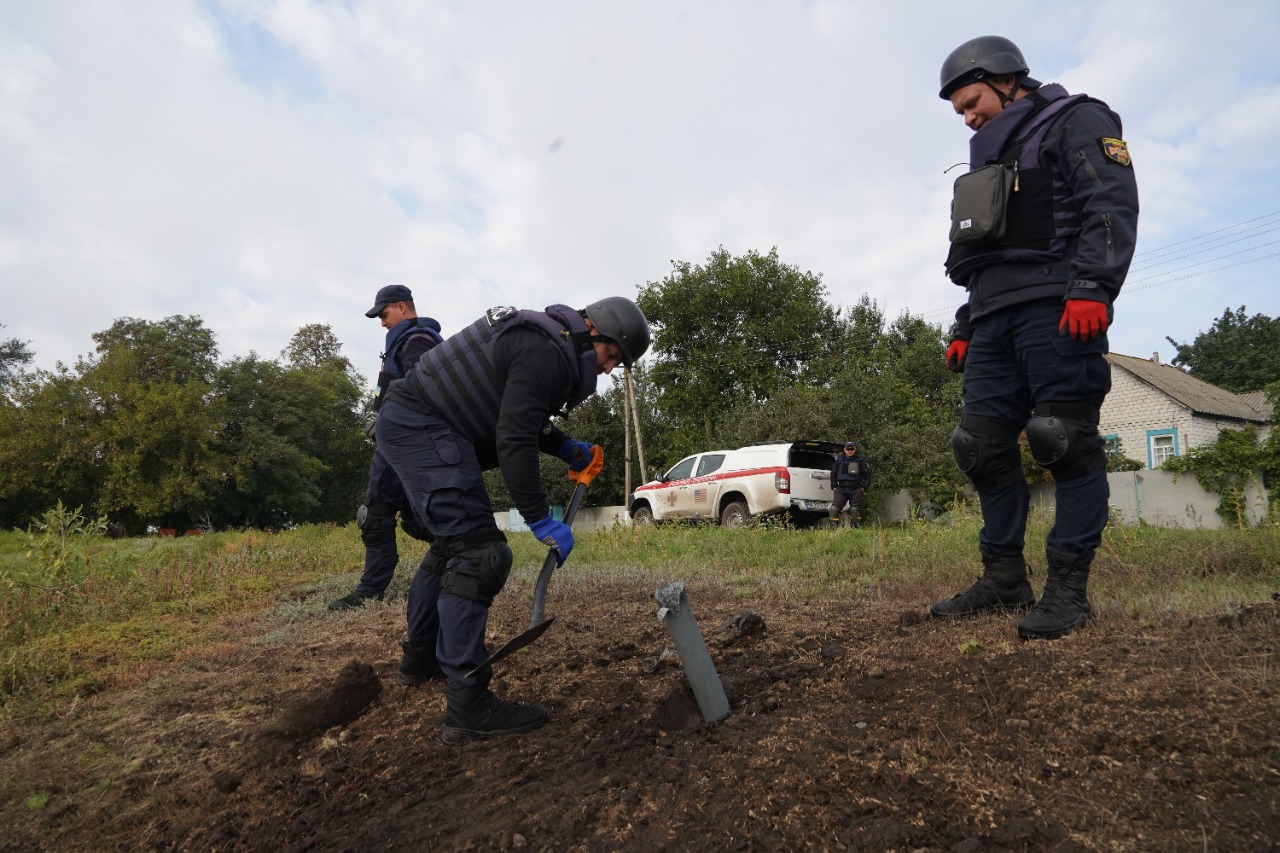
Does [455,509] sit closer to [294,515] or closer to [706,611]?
[706,611]

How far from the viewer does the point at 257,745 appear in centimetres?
254

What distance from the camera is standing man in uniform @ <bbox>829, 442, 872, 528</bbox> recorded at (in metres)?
13.8

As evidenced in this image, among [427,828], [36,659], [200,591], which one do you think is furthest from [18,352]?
[427,828]

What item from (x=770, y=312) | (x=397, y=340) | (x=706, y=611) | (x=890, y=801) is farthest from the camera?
(x=770, y=312)

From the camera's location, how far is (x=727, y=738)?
215 centimetres

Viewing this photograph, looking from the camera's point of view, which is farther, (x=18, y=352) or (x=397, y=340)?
(x=18, y=352)

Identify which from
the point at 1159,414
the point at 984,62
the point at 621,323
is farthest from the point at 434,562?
the point at 1159,414

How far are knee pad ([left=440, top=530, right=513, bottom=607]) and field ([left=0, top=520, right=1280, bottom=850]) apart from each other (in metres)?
0.49

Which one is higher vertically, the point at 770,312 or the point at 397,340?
the point at 770,312

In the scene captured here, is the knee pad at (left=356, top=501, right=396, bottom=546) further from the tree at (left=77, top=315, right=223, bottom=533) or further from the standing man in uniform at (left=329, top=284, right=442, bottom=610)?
the tree at (left=77, top=315, right=223, bottom=533)

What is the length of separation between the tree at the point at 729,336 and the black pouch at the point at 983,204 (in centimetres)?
2779

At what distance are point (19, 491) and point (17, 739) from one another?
1462 inches

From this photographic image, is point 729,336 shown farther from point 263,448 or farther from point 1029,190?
point 1029,190

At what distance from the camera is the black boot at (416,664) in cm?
325
